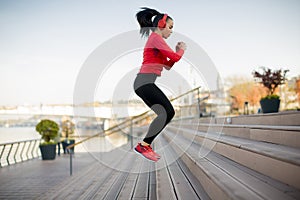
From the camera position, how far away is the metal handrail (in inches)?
304

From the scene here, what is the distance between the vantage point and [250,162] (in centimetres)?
167

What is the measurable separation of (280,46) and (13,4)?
11047 millimetres

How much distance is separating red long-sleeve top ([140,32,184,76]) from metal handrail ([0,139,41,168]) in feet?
24.0

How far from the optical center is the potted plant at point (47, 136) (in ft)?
29.3

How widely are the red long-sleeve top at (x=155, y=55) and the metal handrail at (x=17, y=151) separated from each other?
7.32 metres

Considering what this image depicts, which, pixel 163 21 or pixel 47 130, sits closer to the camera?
pixel 163 21

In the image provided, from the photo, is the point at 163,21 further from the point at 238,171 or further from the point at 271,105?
the point at 271,105

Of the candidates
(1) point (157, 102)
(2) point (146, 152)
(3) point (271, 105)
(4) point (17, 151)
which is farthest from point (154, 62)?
(4) point (17, 151)

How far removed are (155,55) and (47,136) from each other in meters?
8.53

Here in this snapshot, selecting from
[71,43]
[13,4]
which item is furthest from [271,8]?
[13,4]

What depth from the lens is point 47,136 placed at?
30.6 feet

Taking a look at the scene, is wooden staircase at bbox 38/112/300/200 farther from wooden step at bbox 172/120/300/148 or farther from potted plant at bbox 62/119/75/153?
potted plant at bbox 62/119/75/153

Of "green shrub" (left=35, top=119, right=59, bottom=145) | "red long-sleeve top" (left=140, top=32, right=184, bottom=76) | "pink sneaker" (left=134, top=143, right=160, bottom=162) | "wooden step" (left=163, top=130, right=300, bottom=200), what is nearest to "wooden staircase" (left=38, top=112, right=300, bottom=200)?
"wooden step" (left=163, top=130, right=300, bottom=200)

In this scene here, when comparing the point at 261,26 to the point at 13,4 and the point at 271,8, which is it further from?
the point at 13,4
